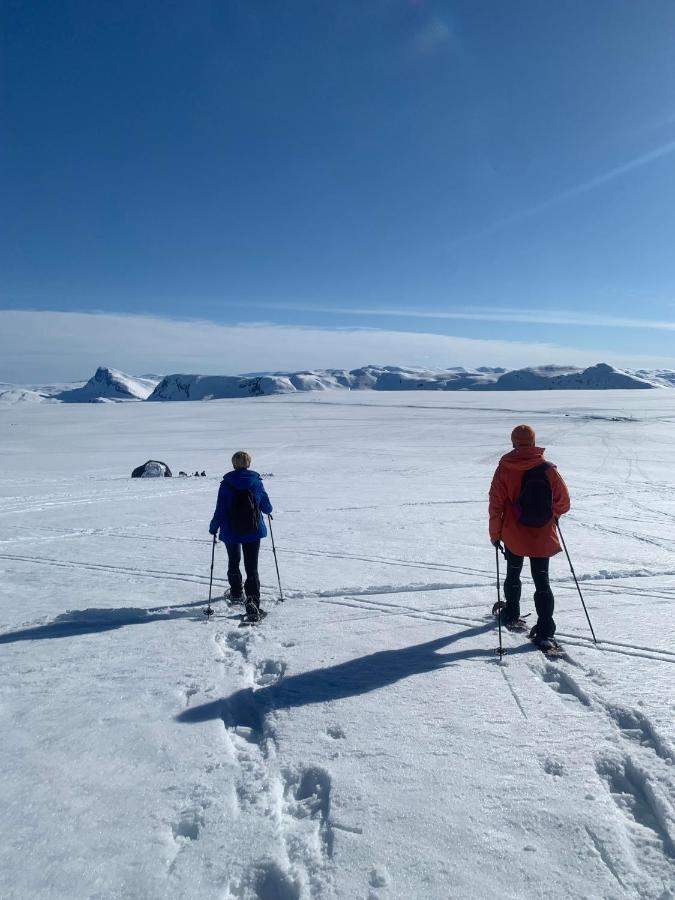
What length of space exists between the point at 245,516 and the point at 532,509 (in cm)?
305

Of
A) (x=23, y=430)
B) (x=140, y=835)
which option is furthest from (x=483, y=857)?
(x=23, y=430)

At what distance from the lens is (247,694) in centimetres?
433

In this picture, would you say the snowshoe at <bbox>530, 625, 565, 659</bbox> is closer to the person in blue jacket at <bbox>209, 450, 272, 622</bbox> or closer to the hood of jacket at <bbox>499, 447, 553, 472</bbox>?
the hood of jacket at <bbox>499, 447, 553, 472</bbox>

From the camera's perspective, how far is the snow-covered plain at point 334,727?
2.76 meters

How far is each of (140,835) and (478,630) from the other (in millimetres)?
3714

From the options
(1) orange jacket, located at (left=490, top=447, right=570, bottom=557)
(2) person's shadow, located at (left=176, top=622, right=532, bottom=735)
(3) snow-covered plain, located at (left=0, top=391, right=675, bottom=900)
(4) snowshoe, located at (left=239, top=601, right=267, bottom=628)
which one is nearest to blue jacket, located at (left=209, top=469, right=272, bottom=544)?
(4) snowshoe, located at (left=239, top=601, right=267, bottom=628)

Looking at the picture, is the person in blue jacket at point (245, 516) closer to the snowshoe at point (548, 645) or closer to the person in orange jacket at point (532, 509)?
the person in orange jacket at point (532, 509)

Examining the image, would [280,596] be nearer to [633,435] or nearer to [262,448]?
[262,448]

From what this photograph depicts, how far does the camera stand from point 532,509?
500 cm

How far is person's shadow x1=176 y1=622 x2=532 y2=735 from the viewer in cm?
407

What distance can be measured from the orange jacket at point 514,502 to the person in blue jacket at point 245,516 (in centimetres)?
252

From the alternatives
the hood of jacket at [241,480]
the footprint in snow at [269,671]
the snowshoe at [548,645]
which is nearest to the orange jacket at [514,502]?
the snowshoe at [548,645]

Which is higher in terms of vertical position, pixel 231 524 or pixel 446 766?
pixel 231 524

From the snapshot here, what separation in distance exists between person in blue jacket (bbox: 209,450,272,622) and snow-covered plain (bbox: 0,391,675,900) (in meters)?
0.42
